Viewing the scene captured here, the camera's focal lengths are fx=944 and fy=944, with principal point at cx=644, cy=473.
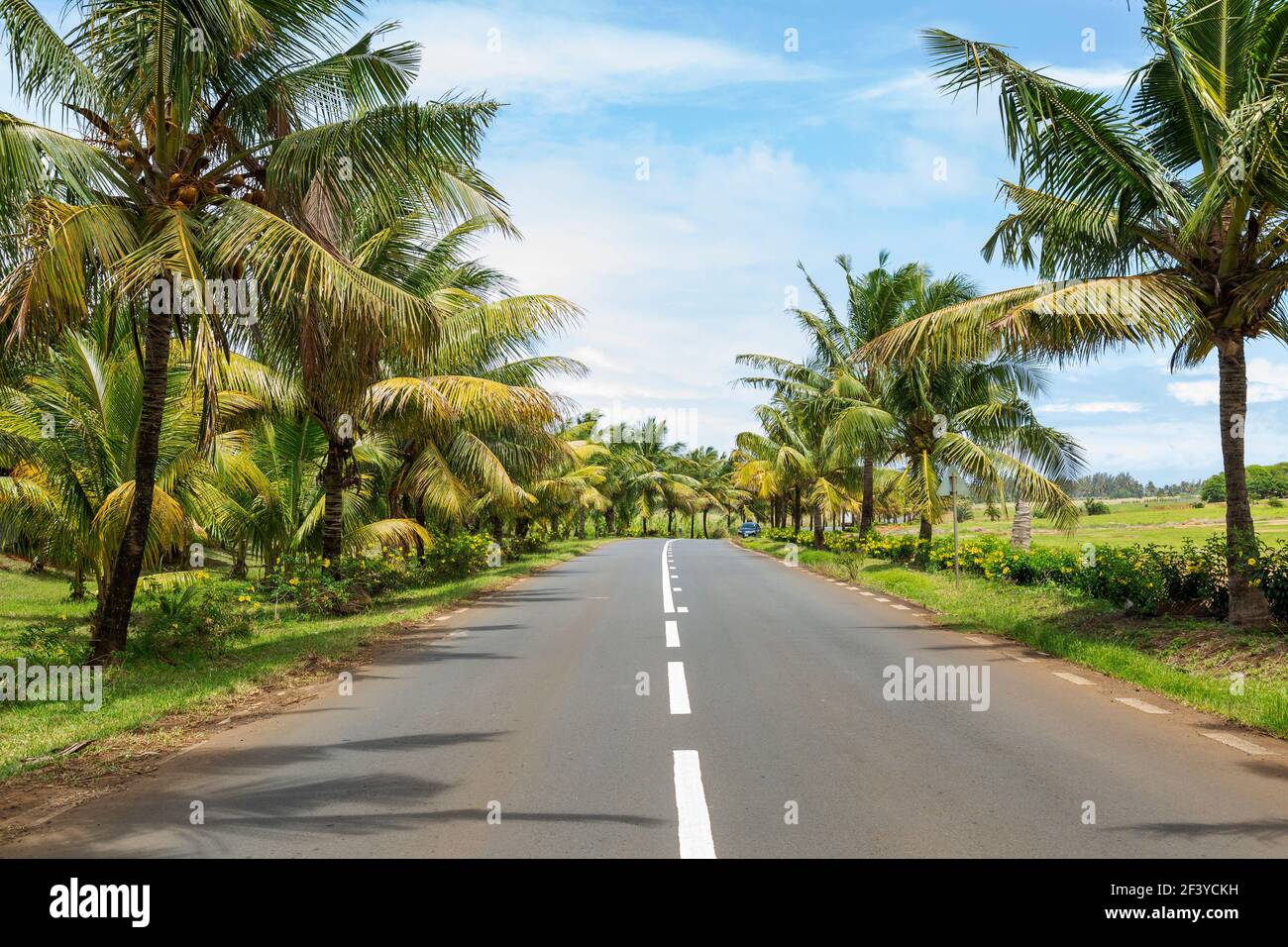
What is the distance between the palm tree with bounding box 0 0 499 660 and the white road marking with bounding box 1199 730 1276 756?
845 centimetres

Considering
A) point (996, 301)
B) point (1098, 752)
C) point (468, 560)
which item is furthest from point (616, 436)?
point (1098, 752)

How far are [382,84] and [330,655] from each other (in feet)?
21.7

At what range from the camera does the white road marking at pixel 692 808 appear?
444cm

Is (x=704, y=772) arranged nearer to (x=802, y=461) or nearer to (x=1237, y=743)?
(x=1237, y=743)

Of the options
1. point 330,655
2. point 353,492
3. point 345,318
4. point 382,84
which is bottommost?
point 330,655

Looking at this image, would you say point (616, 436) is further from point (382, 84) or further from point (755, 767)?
point (755, 767)

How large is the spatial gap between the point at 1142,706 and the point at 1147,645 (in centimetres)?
273

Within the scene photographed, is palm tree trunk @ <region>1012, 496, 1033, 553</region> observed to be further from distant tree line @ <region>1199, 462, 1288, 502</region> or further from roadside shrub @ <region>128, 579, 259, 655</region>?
distant tree line @ <region>1199, 462, 1288, 502</region>

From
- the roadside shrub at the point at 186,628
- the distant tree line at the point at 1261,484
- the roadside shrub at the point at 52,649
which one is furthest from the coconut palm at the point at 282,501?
the distant tree line at the point at 1261,484

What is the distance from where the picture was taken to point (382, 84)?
1091 centimetres

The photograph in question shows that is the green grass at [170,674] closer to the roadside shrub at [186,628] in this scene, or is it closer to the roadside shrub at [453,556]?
the roadside shrub at [186,628]

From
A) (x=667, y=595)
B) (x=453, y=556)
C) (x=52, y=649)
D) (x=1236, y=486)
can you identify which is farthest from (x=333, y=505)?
(x=1236, y=486)

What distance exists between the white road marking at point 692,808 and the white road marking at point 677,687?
145 centimetres

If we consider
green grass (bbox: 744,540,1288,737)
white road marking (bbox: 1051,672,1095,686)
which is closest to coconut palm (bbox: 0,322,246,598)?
white road marking (bbox: 1051,672,1095,686)
